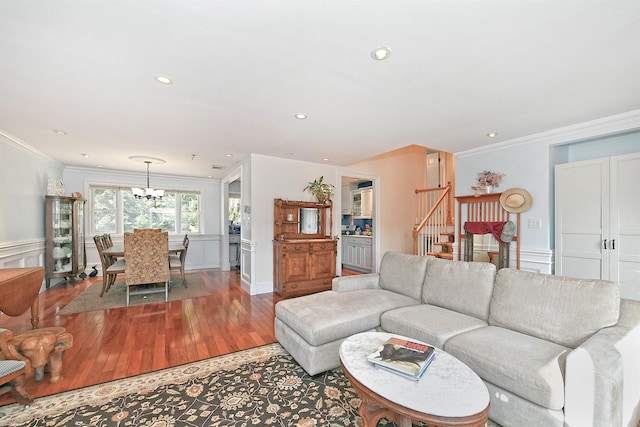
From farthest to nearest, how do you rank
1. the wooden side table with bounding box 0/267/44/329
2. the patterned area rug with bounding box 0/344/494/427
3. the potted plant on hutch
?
the potted plant on hutch, the wooden side table with bounding box 0/267/44/329, the patterned area rug with bounding box 0/344/494/427

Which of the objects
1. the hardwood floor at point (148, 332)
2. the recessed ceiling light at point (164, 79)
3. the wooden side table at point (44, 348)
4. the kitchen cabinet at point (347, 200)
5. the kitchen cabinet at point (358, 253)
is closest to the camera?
the wooden side table at point (44, 348)

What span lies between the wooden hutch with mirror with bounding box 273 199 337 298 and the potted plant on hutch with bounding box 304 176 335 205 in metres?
0.12

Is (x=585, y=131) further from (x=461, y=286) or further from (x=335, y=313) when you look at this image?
(x=335, y=313)

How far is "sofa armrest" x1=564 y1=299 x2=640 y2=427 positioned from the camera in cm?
129

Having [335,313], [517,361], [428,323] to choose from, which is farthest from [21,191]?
[517,361]

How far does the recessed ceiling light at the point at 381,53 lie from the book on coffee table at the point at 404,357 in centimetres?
192

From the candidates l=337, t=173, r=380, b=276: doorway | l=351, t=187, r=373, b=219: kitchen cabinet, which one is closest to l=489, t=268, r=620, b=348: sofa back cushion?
l=337, t=173, r=380, b=276: doorway

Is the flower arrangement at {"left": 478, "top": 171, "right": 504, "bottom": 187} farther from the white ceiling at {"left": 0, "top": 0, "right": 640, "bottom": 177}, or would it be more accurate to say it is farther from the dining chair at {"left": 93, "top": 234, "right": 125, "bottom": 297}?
the dining chair at {"left": 93, "top": 234, "right": 125, "bottom": 297}

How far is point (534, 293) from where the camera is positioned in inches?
79.3

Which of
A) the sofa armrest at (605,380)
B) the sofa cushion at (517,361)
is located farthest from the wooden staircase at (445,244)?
the sofa armrest at (605,380)

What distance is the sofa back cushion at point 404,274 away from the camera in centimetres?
286

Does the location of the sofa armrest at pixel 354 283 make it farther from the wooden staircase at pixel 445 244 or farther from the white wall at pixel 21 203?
the white wall at pixel 21 203

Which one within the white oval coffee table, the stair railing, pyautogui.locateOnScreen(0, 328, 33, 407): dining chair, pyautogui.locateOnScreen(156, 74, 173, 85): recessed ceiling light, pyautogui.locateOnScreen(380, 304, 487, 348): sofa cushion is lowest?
pyautogui.locateOnScreen(0, 328, 33, 407): dining chair

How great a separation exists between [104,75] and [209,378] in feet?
8.43
